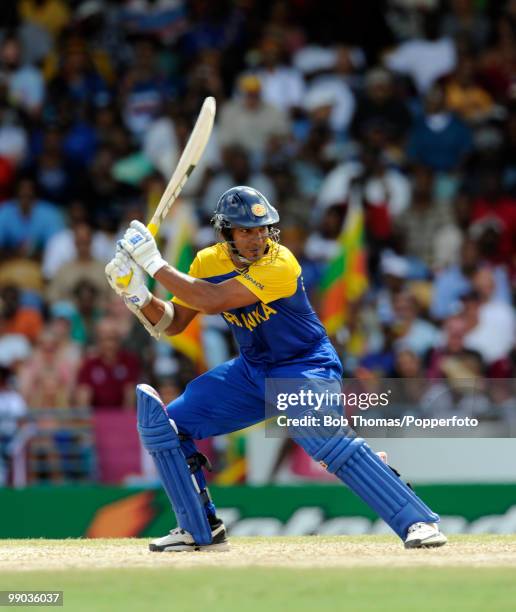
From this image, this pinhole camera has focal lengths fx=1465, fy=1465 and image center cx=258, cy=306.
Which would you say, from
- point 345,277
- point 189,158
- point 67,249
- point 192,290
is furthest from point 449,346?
point 192,290

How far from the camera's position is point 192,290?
7176mm

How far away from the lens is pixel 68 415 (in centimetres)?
1106

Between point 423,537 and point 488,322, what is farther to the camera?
point 488,322

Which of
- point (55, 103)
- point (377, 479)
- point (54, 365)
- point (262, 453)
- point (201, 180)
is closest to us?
point (377, 479)

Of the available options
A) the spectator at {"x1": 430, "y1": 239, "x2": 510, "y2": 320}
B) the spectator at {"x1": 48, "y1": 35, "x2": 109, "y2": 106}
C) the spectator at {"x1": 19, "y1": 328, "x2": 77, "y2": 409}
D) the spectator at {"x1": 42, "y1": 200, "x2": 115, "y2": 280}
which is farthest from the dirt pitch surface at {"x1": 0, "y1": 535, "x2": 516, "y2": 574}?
the spectator at {"x1": 48, "y1": 35, "x2": 109, "y2": 106}

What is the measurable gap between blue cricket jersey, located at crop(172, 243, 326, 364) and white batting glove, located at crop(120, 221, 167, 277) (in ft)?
0.83

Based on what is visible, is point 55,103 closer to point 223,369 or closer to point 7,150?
point 7,150

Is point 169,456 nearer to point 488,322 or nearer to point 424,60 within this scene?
point 488,322

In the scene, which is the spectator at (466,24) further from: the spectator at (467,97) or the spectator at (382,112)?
the spectator at (382,112)

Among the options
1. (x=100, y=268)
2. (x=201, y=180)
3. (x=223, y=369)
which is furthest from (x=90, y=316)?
(x=223, y=369)

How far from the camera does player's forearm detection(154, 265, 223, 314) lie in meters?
7.15

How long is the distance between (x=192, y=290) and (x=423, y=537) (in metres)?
1.68

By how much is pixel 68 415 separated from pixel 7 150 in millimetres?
4338

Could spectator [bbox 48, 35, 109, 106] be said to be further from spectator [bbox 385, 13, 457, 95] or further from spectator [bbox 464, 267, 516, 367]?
spectator [bbox 464, 267, 516, 367]
